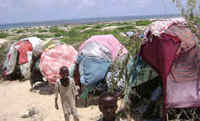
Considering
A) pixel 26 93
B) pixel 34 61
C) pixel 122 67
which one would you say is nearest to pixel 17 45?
pixel 34 61

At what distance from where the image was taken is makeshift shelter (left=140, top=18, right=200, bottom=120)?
A: 3.80 m

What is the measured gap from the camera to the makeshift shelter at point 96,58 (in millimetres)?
5035

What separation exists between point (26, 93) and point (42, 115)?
210 centimetres

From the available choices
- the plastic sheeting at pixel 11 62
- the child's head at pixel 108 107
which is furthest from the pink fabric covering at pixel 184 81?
the plastic sheeting at pixel 11 62

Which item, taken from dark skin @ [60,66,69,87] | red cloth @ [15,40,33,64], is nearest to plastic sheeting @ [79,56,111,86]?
dark skin @ [60,66,69,87]

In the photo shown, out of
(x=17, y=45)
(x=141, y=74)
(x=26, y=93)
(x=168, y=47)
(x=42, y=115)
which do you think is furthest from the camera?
(x=17, y=45)

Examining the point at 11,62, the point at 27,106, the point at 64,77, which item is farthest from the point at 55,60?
the point at 64,77

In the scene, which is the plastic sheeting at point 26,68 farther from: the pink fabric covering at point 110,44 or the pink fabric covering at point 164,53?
the pink fabric covering at point 164,53

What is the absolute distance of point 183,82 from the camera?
3867mm

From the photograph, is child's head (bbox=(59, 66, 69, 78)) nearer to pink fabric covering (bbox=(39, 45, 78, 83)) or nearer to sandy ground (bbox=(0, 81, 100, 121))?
sandy ground (bbox=(0, 81, 100, 121))

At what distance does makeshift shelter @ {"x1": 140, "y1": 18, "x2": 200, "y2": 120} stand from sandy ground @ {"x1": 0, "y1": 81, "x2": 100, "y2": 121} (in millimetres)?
1675

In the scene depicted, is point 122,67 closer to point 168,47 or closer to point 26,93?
point 168,47

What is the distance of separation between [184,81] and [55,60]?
393 cm

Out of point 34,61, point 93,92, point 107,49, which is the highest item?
point 107,49
